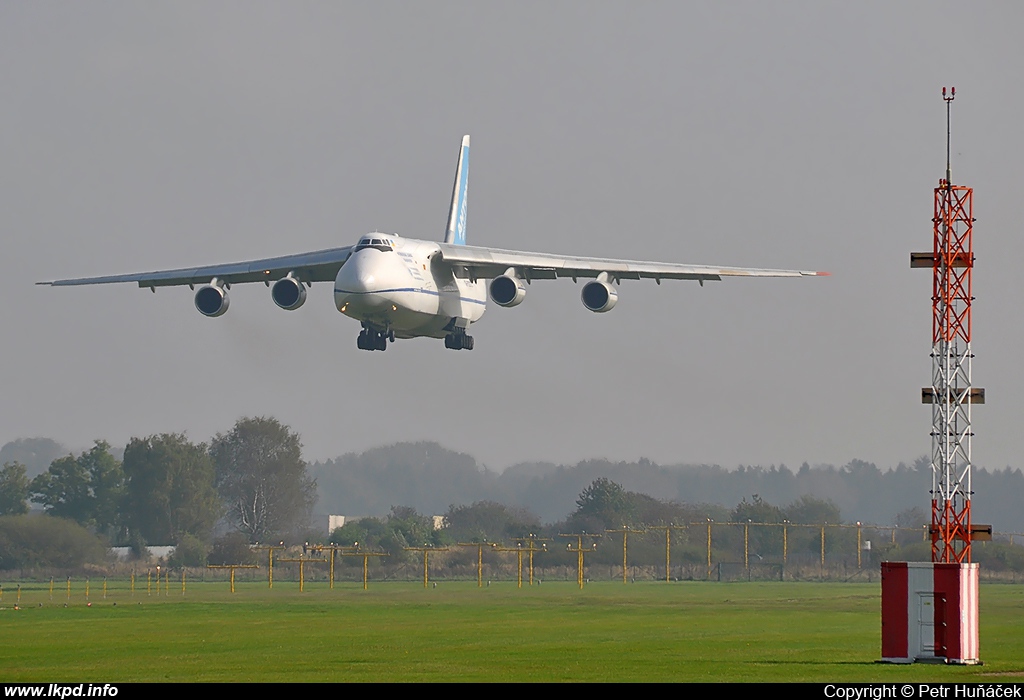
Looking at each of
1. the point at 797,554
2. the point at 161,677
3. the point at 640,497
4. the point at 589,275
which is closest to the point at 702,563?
the point at 797,554

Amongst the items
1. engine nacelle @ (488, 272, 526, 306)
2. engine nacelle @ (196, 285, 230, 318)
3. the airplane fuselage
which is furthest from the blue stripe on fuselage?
engine nacelle @ (196, 285, 230, 318)

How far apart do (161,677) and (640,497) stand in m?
34.2

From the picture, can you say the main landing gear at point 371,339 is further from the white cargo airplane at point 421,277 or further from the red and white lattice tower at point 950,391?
the red and white lattice tower at point 950,391

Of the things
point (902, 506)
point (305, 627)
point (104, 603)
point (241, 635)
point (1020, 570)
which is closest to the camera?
point (241, 635)

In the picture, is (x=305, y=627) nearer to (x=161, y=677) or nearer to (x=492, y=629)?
(x=492, y=629)

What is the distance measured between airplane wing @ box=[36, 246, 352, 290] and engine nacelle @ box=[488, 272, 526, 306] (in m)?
3.52

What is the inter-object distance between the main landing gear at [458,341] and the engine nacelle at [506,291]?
1741 mm

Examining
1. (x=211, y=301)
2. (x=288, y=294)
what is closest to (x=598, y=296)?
(x=288, y=294)

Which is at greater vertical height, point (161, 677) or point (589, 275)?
point (589, 275)

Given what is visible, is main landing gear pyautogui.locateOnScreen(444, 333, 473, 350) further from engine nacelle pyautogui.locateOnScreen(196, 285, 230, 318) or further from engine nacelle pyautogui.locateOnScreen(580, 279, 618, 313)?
engine nacelle pyautogui.locateOnScreen(196, 285, 230, 318)

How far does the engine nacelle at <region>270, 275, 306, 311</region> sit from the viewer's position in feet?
120

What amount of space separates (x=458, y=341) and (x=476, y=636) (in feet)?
45.5

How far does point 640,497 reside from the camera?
51.9 metres
